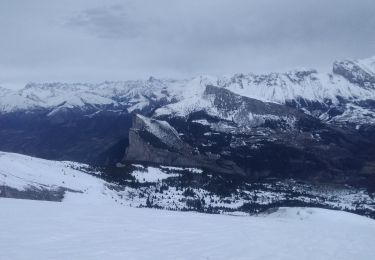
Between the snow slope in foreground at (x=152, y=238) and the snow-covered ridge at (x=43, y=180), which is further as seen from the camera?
the snow-covered ridge at (x=43, y=180)

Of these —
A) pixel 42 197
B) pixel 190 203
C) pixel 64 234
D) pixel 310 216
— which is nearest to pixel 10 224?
pixel 64 234

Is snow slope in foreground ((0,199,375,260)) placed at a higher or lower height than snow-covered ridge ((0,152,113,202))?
lower

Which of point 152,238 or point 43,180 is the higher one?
point 43,180

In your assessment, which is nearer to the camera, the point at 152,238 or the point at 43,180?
the point at 152,238

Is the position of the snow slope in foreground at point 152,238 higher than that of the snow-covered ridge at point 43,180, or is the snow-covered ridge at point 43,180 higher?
the snow-covered ridge at point 43,180

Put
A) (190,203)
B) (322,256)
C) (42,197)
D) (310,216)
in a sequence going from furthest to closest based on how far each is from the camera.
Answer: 1. (190,203)
2. (42,197)
3. (310,216)
4. (322,256)

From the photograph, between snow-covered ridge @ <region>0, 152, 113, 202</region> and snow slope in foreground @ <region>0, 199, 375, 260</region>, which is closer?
snow slope in foreground @ <region>0, 199, 375, 260</region>

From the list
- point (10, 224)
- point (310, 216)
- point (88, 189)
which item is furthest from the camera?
point (88, 189)

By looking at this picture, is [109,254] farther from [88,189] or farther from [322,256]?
[88,189]
